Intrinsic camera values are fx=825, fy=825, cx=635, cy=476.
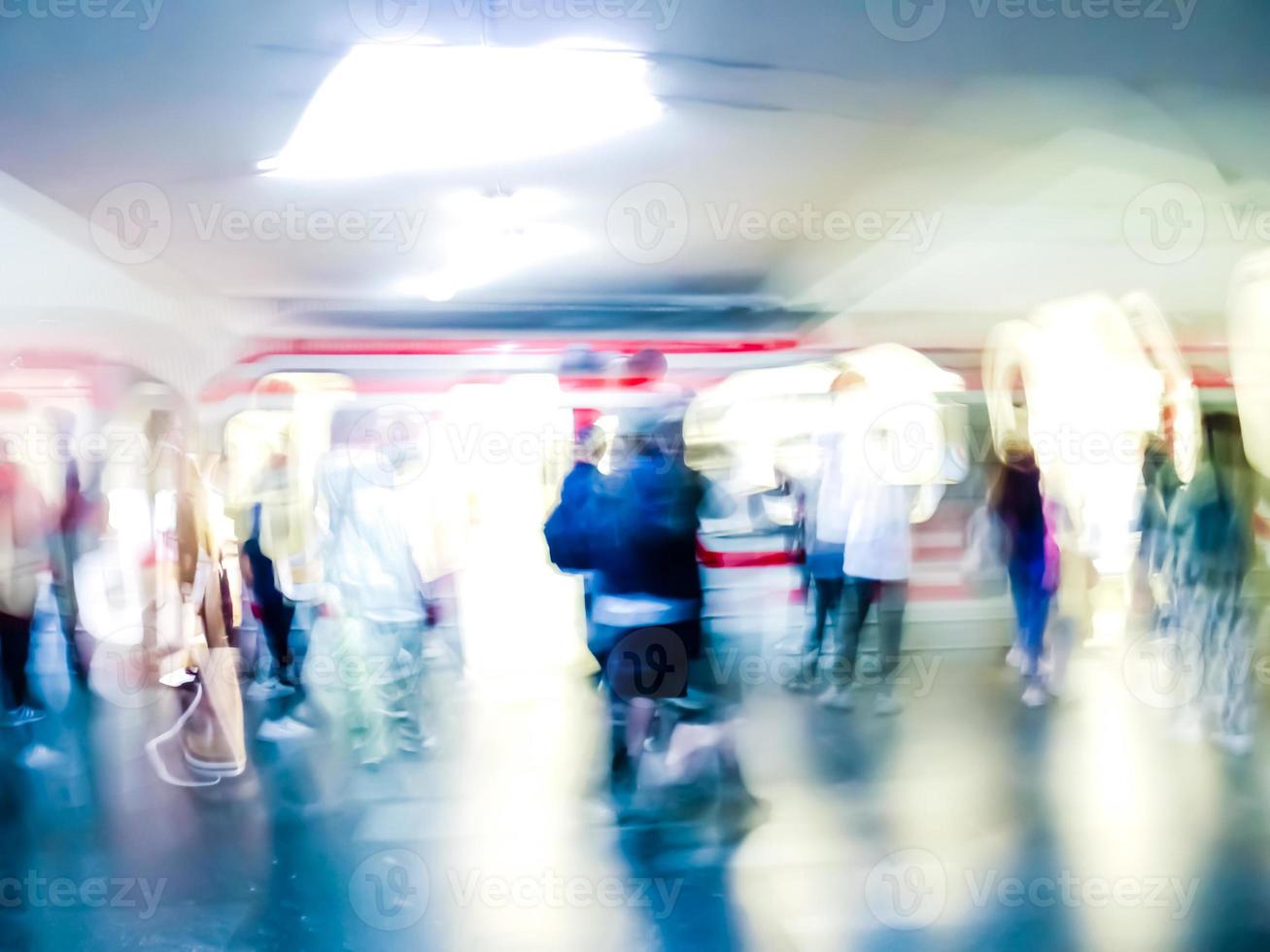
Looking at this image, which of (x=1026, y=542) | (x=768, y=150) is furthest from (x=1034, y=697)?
(x=768, y=150)

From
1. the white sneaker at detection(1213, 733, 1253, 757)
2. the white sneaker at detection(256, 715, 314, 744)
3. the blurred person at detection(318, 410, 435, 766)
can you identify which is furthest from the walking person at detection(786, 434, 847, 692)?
the white sneaker at detection(256, 715, 314, 744)

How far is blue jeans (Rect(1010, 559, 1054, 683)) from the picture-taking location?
7.32 ft

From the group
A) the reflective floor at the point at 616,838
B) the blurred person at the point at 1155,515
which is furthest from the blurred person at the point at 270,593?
the blurred person at the point at 1155,515

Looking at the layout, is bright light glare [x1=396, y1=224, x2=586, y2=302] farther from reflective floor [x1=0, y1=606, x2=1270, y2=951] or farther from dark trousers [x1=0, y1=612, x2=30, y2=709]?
dark trousers [x1=0, y1=612, x2=30, y2=709]

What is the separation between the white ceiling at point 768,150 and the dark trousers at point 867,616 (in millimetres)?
656

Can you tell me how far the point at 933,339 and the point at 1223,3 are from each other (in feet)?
3.84

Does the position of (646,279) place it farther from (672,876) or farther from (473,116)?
(672,876)

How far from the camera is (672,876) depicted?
189cm

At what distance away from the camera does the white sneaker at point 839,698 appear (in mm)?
2176

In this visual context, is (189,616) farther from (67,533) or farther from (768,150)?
(768,150)

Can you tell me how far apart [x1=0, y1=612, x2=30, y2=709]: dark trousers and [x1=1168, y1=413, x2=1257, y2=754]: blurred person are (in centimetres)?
293

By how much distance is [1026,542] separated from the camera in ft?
7.32

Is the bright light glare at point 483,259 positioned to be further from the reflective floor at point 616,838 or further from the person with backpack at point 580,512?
the reflective floor at point 616,838

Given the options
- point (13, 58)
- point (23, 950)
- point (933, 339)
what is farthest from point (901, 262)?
point (23, 950)
